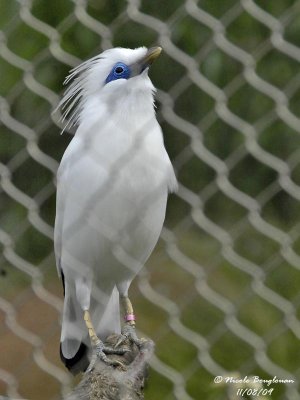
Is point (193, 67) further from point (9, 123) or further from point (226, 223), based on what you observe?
point (226, 223)

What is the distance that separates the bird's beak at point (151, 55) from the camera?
2222mm

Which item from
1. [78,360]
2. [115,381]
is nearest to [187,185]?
[78,360]

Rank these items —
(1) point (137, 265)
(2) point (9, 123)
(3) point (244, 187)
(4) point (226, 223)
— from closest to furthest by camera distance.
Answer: (2) point (9, 123) < (1) point (137, 265) < (4) point (226, 223) < (3) point (244, 187)

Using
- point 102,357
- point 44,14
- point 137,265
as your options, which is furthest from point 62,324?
point 44,14

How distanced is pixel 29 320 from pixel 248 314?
54cm

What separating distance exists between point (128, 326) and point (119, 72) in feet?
1.62

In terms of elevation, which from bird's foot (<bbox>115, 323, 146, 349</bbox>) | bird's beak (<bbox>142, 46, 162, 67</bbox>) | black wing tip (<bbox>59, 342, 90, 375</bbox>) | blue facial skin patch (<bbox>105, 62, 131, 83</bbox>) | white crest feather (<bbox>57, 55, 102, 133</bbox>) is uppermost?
bird's beak (<bbox>142, 46, 162, 67</bbox>)

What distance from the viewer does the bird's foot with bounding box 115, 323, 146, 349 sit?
2.23 meters

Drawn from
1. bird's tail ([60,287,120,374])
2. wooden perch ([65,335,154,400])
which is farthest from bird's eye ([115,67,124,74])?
wooden perch ([65,335,154,400])

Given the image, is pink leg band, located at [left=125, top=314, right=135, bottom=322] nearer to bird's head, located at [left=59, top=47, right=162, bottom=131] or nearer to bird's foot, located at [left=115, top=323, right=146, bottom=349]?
bird's foot, located at [left=115, top=323, right=146, bottom=349]

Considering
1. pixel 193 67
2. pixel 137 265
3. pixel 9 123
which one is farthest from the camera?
pixel 137 265

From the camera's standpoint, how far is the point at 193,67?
5.34ft

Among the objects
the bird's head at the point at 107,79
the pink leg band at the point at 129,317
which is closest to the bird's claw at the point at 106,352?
the pink leg band at the point at 129,317

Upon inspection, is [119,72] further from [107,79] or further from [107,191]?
[107,191]
